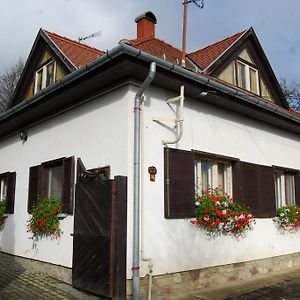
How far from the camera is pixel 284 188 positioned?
10.4 metres

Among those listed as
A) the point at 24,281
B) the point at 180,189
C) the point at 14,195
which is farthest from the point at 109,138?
the point at 14,195

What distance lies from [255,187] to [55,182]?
4.44 meters

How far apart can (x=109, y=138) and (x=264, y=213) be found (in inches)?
165

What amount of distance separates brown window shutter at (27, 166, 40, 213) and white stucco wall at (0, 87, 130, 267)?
9.6 inches

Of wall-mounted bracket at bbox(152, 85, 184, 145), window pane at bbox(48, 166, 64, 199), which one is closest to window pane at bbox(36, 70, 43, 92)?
window pane at bbox(48, 166, 64, 199)

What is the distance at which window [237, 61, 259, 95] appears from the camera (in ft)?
35.7

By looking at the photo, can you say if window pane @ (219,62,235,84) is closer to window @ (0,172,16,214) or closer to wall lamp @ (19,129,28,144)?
wall lamp @ (19,129,28,144)

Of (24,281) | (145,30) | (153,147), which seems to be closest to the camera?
(153,147)

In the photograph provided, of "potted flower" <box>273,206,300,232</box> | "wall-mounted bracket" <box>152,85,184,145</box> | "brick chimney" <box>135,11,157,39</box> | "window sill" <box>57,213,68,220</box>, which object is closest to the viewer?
"wall-mounted bracket" <box>152,85,184,145</box>

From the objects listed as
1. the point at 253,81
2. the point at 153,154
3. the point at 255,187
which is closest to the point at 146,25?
the point at 253,81

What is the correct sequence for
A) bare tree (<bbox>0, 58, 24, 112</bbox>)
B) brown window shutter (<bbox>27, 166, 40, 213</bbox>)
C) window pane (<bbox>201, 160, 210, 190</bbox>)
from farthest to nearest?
bare tree (<bbox>0, 58, 24, 112</bbox>)
brown window shutter (<bbox>27, 166, 40, 213</bbox>)
window pane (<bbox>201, 160, 210, 190</bbox>)

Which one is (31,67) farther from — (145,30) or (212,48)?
(212,48)

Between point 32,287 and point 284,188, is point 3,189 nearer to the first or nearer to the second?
point 32,287

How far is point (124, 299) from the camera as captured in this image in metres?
5.94
